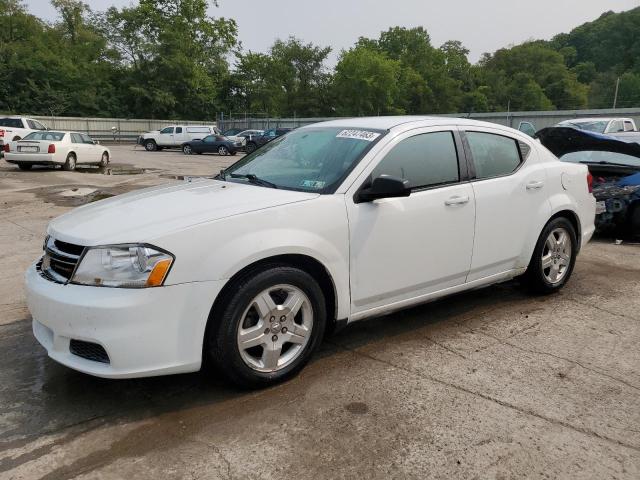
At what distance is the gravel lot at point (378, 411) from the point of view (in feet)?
7.99

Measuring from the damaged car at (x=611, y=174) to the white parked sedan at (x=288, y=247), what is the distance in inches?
124

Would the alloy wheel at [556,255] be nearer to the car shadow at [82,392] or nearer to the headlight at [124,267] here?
the car shadow at [82,392]

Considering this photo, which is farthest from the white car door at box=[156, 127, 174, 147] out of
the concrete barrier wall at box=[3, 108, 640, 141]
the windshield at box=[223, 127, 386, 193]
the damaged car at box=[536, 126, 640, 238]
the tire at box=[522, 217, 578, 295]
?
the tire at box=[522, 217, 578, 295]

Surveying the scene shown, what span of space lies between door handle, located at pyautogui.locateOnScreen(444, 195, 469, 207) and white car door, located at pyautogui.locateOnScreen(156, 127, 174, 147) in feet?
107

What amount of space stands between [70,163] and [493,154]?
17053 millimetres

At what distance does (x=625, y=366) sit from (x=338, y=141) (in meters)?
2.46

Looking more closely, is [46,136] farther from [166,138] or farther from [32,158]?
[166,138]

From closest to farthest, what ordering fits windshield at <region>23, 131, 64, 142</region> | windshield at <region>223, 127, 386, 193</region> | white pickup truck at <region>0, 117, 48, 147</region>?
windshield at <region>223, 127, 386, 193</region>
windshield at <region>23, 131, 64, 142</region>
white pickup truck at <region>0, 117, 48, 147</region>

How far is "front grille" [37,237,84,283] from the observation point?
113 inches

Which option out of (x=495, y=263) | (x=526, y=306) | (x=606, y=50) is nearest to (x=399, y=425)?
(x=495, y=263)

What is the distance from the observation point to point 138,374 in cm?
271

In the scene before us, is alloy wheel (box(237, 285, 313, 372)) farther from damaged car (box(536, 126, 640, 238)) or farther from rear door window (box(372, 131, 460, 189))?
damaged car (box(536, 126, 640, 238))

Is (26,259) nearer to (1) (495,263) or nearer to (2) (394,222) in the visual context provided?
(2) (394,222)

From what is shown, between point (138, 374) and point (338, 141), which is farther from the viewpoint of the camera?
point (338, 141)
